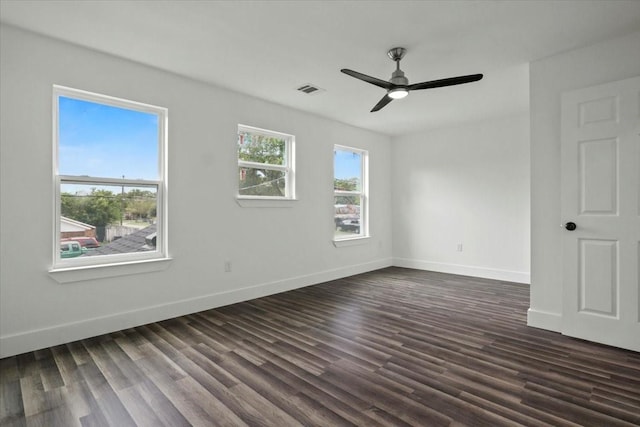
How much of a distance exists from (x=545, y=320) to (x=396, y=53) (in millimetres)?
2894

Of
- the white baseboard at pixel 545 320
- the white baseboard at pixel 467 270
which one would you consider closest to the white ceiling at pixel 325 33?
the white baseboard at pixel 545 320

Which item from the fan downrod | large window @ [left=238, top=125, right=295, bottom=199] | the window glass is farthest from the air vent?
the window glass

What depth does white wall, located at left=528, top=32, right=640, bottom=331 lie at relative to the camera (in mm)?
3070

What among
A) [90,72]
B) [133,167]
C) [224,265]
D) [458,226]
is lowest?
[224,265]

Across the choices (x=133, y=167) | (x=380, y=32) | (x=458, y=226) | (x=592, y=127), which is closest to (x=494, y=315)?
(x=592, y=127)

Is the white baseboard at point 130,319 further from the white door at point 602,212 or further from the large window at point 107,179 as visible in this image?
the white door at point 602,212

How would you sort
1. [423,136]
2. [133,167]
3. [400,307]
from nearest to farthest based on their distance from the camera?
[133,167] < [400,307] < [423,136]

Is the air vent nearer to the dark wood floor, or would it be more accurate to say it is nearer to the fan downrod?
the fan downrod

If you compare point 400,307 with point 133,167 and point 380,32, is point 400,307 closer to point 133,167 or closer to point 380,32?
point 380,32

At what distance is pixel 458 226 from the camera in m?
5.95

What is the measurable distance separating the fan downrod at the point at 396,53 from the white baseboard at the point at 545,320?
9.06ft

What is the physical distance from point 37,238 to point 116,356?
1.20 meters

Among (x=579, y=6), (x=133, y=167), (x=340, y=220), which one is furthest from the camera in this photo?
(x=340, y=220)

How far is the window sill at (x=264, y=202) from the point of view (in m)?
4.28
